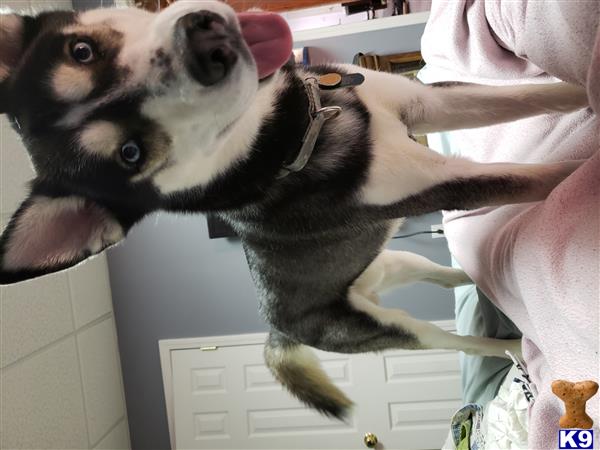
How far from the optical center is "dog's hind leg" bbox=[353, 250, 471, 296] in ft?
5.23

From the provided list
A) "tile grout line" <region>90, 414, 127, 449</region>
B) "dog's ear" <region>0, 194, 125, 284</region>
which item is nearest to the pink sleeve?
"dog's ear" <region>0, 194, 125, 284</region>

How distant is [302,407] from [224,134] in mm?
2536

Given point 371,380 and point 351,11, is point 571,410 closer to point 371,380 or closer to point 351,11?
point 371,380

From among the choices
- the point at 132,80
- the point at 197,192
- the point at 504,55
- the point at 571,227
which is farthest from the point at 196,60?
the point at 504,55

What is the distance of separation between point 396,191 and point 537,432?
1.60ft

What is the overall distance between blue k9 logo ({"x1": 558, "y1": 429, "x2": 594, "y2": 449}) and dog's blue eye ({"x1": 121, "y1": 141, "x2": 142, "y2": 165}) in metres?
0.75

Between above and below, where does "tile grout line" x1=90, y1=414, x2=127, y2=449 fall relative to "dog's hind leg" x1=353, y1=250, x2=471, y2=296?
below

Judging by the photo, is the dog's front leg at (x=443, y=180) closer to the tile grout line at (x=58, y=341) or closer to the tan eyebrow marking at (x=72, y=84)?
the tan eyebrow marking at (x=72, y=84)

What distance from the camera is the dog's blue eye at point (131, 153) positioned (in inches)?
35.4

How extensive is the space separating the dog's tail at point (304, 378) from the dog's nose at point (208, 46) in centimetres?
109

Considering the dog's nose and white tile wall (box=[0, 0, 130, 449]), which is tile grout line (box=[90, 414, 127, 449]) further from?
the dog's nose

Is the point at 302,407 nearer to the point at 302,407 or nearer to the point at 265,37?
the point at 302,407

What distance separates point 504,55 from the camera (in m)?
1.17

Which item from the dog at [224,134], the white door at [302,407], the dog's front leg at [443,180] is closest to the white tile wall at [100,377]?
the white door at [302,407]
